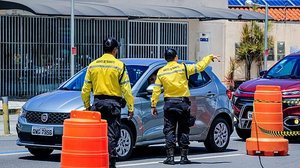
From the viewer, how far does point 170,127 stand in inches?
532

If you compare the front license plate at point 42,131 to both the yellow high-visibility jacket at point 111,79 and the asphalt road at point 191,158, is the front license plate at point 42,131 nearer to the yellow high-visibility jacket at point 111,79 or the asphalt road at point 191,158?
the asphalt road at point 191,158

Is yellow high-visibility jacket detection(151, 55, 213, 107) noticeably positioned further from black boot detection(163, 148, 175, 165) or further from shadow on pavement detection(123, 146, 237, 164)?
shadow on pavement detection(123, 146, 237, 164)

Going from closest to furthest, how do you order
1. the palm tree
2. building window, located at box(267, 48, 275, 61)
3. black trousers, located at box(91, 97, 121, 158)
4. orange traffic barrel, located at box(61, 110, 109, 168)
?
orange traffic barrel, located at box(61, 110, 109, 168) < black trousers, located at box(91, 97, 121, 158) < the palm tree < building window, located at box(267, 48, 275, 61)

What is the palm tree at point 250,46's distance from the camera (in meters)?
42.2

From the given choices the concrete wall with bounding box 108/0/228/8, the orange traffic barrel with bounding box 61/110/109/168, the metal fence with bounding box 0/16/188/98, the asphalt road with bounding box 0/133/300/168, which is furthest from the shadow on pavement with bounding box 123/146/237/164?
the concrete wall with bounding box 108/0/228/8

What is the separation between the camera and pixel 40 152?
14422mm

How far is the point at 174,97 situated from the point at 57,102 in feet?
6.12

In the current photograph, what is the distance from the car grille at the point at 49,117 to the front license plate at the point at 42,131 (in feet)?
0.37

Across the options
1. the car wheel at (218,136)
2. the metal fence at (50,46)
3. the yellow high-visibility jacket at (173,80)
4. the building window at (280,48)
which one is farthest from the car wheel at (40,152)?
the building window at (280,48)

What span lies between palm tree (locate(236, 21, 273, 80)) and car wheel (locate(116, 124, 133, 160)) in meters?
28.6

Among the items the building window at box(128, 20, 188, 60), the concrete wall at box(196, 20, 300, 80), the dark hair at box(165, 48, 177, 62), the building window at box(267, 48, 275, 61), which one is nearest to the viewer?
the dark hair at box(165, 48, 177, 62)

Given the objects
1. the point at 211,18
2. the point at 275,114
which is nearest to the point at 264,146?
the point at 275,114

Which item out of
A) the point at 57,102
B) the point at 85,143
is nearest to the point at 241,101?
the point at 57,102

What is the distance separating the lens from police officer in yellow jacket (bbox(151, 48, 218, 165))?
44.3ft
